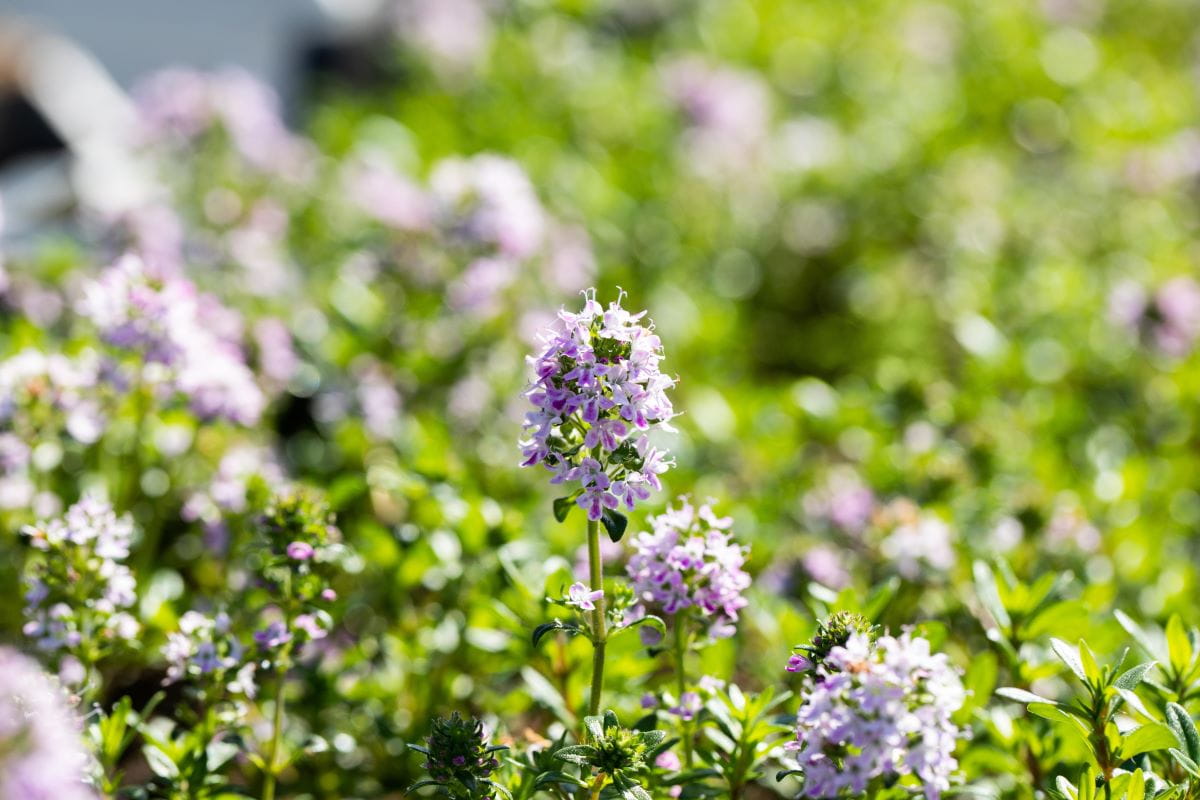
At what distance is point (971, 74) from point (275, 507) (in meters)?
6.56

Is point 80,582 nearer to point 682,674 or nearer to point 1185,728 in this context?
point 682,674

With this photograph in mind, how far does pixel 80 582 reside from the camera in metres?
2.36

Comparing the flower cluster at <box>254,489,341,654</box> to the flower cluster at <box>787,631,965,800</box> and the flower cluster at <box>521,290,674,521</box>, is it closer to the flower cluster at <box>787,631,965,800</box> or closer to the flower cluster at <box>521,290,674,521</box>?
the flower cluster at <box>521,290,674,521</box>

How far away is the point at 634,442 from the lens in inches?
81.7

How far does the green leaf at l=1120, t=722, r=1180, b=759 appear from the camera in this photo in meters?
2.13

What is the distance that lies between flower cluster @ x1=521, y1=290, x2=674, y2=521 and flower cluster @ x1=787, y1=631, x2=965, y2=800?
17.5 inches

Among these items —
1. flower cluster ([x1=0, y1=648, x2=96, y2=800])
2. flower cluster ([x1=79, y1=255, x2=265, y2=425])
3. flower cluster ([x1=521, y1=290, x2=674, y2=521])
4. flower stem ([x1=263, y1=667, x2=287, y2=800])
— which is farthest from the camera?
flower cluster ([x1=79, y1=255, x2=265, y2=425])

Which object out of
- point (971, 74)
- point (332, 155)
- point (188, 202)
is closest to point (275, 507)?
point (188, 202)

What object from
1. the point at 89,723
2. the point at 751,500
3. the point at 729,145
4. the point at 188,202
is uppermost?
the point at 729,145

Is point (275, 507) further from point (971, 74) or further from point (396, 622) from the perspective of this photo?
point (971, 74)

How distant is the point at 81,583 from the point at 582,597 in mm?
1029

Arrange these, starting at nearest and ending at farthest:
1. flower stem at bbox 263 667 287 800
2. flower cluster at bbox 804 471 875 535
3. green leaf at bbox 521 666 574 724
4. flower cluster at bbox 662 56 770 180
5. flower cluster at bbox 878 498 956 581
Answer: flower stem at bbox 263 667 287 800 < green leaf at bbox 521 666 574 724 < flower cluster at bbox 878 498 956 581 < flower cluster at bbox 804 471 875 535 < flower cluster at bbox 662 56 770 180

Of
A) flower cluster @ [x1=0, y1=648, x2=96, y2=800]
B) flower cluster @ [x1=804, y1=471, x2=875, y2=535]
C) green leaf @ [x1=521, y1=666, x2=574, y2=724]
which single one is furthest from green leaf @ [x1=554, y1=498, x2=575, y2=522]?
flower cluster @ [x1=804, y1=471, x2=875, y2=535]

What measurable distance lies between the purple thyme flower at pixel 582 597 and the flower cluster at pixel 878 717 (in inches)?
15.0
